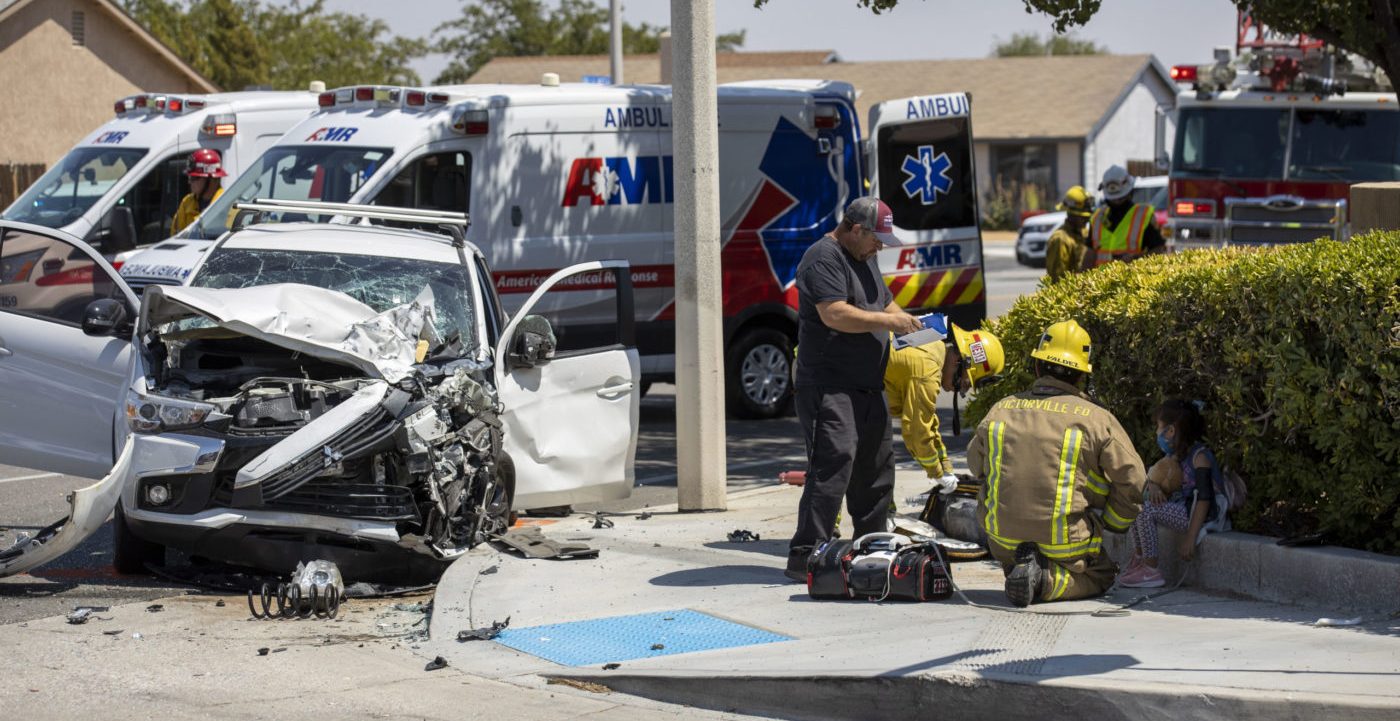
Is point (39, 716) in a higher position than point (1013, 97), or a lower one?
lower

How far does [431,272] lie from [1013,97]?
4682 cm

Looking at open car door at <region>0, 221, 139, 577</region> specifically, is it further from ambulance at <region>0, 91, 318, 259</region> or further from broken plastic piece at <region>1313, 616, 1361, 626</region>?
broken plastic piece at <region>1313, 616, 1361, 626</region>

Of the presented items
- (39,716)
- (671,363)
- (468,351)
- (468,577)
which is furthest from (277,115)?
(39,716)

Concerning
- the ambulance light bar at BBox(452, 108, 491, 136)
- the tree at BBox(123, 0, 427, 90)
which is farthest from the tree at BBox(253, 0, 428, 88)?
the ambulance light bar at BBox(452, 108, 491, 136)

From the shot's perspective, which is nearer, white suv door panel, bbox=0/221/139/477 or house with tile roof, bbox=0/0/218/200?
white suv door panel, bbox=0/221/139/477

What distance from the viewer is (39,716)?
6152 millimetres

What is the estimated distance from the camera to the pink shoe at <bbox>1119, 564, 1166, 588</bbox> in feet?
25.1

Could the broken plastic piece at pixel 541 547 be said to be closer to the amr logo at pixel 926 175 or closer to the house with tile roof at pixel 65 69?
the amr logo at pixel 926 175

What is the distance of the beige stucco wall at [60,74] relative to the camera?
36531mm

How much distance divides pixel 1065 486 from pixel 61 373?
5.47 metres

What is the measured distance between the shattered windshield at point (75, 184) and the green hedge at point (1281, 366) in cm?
1003

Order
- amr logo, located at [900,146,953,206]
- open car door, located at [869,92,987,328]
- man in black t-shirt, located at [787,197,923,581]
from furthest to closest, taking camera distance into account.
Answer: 1. amr logo, located at [900,146,953,206]
2. open car door, located at [869,92,987,328]
3. man in black t-shirt, located at [787,197,923,581]

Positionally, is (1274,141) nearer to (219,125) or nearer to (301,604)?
(219,125)

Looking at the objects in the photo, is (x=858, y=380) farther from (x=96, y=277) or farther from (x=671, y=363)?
(x=671, y=363)
